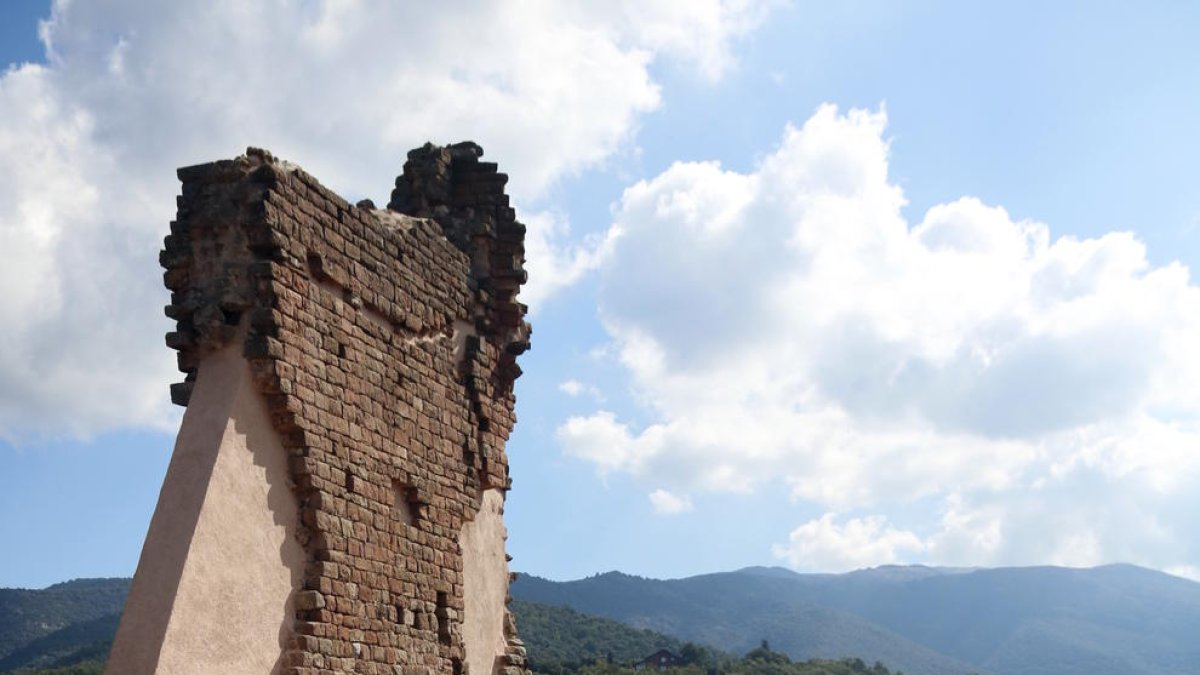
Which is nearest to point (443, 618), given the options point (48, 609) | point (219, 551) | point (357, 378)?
point (357, 378)

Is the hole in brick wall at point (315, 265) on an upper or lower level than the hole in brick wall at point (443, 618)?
upper

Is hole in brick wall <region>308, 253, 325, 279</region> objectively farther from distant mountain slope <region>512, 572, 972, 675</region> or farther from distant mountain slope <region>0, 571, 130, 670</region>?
distant mountain slope <region>512, 572, 972, 675</region>

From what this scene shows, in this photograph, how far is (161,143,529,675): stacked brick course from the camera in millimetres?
7336

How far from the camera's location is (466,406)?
9656mm

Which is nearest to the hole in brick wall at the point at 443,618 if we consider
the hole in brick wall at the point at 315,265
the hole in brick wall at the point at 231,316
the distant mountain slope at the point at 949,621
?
the hole in brick wall at the point at 315,265

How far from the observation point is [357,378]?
8094 millimetres

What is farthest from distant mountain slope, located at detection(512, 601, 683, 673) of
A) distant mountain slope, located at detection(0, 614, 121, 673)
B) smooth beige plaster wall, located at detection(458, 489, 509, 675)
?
smooth beige plaster wall, located at detection(458, 489, 509, 675)

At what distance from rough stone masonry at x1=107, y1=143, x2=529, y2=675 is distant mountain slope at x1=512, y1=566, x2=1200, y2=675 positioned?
350ft

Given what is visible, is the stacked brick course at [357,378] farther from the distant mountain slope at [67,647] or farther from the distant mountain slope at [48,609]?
the distant mountain slope at [48,609]

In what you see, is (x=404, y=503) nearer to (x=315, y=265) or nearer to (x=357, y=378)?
(x=357, y=378)

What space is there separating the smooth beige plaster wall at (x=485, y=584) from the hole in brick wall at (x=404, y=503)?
867mm

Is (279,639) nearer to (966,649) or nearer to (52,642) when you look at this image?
(52,642)

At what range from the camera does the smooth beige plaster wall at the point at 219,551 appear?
636 cm

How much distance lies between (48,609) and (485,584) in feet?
180
